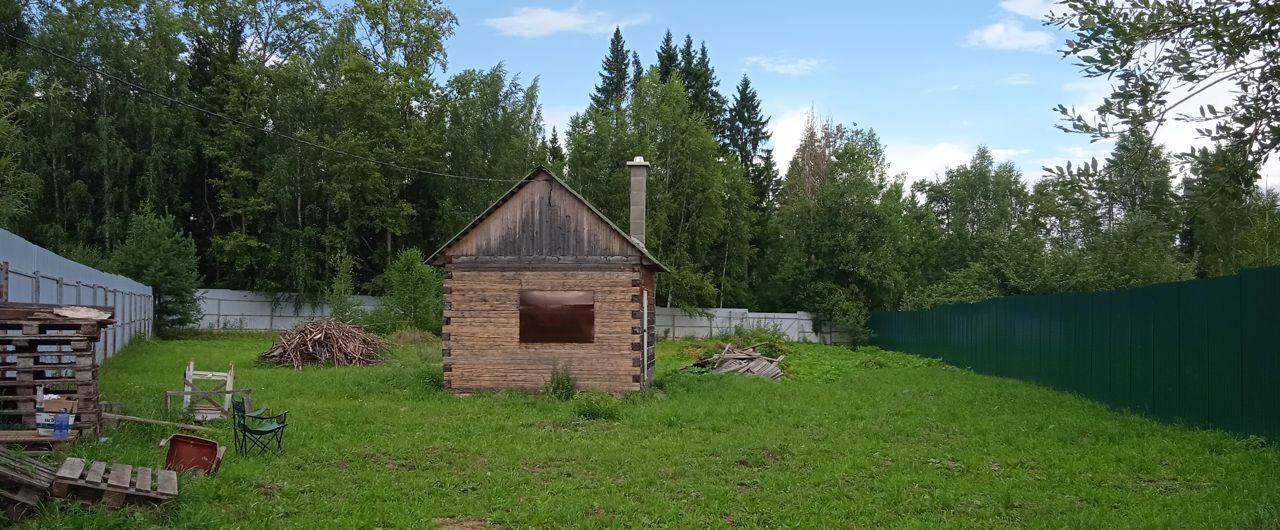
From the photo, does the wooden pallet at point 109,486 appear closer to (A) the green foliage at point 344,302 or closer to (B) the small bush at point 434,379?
(B) the small bush at point 434,379

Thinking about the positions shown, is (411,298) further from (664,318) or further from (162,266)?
(664,318)

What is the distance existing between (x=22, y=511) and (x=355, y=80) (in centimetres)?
4003

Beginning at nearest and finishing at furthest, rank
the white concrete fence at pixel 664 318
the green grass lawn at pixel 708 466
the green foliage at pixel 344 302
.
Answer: the green grass lawn at pixel 708 466 → the green foliage at pixel 344 302 → the white concrete fence at pixel 664 318

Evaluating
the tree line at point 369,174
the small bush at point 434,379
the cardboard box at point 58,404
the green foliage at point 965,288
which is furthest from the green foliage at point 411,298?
the cardboard box at point 58,404

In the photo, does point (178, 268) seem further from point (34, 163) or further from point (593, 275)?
point (593, 275)

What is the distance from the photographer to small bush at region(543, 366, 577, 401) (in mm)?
17016

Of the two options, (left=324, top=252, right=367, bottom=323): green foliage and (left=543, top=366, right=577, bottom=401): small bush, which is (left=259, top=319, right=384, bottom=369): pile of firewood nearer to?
(left=324, top=252, right=367, bottom=323): green foliage

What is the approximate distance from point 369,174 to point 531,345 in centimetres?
2760

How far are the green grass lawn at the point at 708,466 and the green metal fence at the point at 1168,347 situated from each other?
20.0 inches

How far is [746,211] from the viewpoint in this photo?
4575 cm

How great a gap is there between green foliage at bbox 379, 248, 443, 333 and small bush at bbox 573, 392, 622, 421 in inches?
799

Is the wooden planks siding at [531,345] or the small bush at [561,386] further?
the wooden planks siding at [531,345]

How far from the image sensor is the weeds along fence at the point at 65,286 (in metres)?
12.6

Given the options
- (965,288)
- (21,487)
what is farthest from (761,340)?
(21,487)
